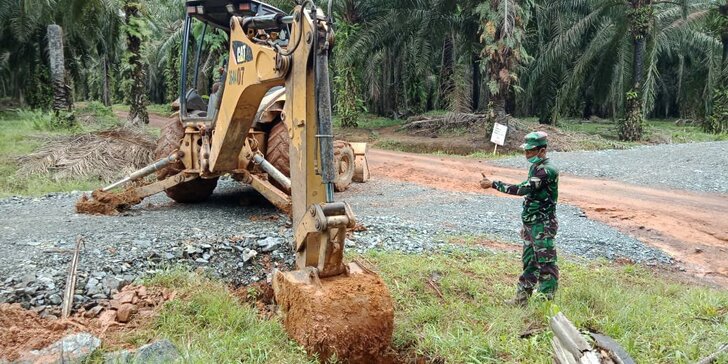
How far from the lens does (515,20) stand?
16844mm

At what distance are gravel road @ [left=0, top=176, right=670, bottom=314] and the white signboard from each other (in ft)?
25.7

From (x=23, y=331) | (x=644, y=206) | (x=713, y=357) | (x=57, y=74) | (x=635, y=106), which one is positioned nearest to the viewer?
(x=713, y=357)

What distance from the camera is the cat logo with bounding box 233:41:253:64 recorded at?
529 centimetres

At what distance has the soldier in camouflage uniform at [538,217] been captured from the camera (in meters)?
4.62

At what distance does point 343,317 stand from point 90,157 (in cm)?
973

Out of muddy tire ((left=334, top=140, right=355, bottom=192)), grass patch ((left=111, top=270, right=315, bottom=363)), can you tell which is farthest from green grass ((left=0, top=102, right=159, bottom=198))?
grass patch ((left=111, top=270, right=315, bottom=363))

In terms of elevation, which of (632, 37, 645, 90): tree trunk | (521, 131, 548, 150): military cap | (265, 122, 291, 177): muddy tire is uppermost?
(632, 37, 645, 90): tree trunk

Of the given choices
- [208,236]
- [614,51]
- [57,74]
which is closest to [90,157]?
[57,74]

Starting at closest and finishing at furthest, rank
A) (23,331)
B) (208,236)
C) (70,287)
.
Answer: (23,331) < (70,287) < (208,236)

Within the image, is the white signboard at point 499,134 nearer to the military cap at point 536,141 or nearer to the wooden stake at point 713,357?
the military cap at point 536,141

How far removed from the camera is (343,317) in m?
3.71

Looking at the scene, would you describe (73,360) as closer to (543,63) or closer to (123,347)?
(123,347)

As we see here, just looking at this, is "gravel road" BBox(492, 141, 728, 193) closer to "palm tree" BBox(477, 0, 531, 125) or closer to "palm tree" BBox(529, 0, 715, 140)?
"palm tree" BBox(477, 0, 531, 125)

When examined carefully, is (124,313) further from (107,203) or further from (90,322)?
(107,203)
